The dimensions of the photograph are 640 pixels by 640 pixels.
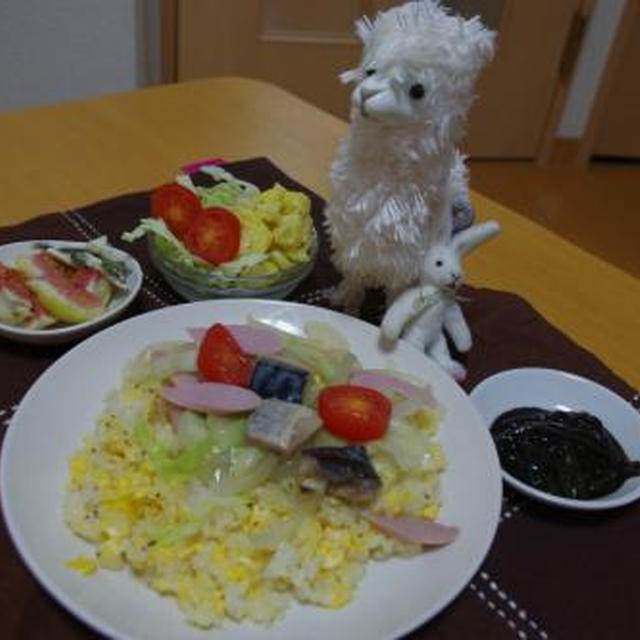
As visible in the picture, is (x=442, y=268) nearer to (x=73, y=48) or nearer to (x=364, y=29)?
(x=364, y=29)

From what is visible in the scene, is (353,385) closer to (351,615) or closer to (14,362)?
(351,615)

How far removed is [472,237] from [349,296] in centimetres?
22

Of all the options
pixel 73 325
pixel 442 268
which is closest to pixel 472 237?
pixel 442 268

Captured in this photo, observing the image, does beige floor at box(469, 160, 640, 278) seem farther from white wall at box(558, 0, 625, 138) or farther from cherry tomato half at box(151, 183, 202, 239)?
cherry tomato half at box(151, 183, 202, 239)

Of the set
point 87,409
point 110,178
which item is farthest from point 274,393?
point 110,178

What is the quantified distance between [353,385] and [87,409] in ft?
1.11

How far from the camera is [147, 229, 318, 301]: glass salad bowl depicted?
1.07m

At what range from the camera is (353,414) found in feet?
2.71

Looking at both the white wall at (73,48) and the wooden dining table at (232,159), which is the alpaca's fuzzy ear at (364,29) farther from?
the white wall at (73,48)

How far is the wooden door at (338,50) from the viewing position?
105 inches

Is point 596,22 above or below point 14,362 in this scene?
above

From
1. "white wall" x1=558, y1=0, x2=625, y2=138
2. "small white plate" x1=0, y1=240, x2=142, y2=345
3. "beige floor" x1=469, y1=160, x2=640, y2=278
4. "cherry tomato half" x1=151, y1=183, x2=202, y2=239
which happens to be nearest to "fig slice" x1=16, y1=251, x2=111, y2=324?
"small white plate" x1=0, y1=240, x2=142, y2=345

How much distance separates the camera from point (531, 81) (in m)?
3.25

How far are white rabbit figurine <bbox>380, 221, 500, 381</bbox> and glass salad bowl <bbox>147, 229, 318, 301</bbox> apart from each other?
190 mm
